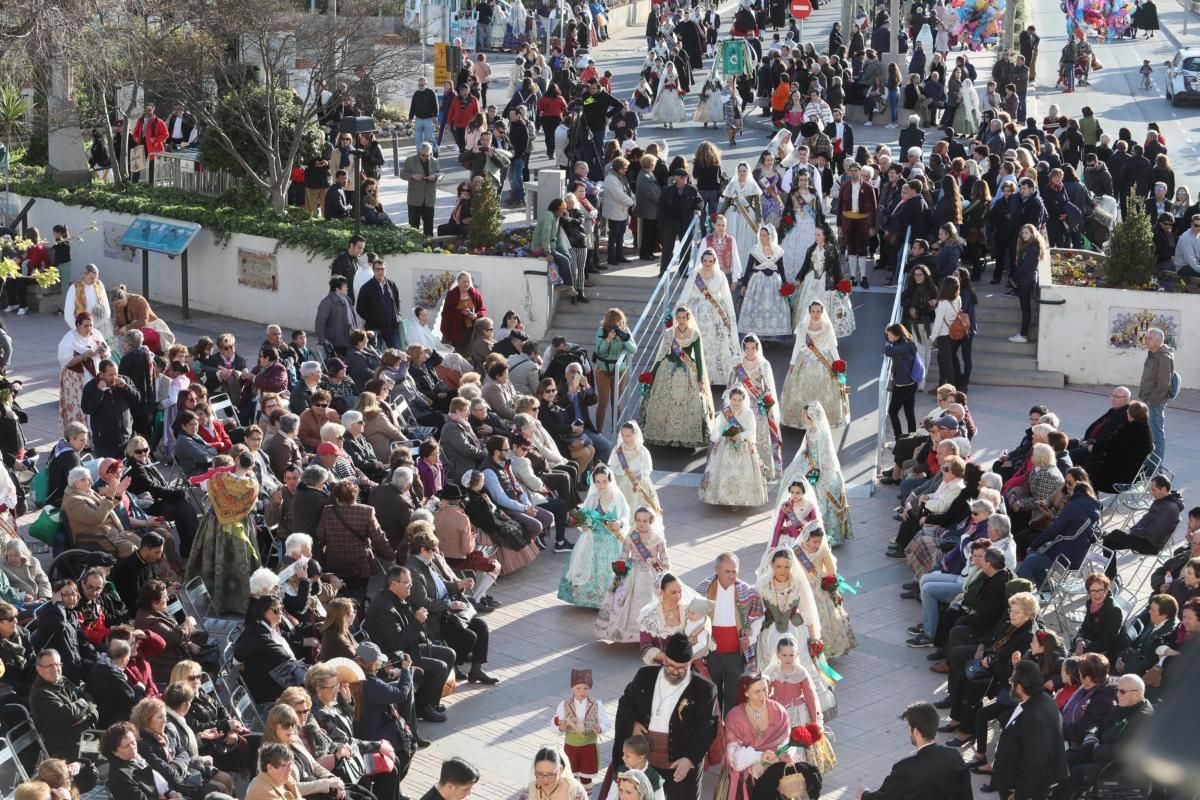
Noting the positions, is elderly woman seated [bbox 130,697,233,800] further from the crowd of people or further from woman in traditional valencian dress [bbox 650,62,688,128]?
woman in traditional valencian dress [bbox 650,62,688,128]

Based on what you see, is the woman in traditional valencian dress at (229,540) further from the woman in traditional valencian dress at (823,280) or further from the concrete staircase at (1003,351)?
the concrete staircase at (1003,351)

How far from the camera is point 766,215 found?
21.5 meters

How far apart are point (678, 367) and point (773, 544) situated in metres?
5.33

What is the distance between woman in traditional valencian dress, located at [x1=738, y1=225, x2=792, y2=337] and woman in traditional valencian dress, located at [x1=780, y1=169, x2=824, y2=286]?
2.03ft

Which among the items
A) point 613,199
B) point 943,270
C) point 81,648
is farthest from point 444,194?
point 81,648

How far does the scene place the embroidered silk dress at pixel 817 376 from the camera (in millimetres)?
17672

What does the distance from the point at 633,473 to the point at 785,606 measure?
3.06m

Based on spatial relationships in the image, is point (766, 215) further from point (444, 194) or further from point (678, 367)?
point (444, 194)

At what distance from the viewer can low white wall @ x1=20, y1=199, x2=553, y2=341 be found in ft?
70.6

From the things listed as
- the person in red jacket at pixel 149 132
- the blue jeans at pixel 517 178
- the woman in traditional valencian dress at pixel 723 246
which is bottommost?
the woman in traditional valencian dress at pixel 723 246

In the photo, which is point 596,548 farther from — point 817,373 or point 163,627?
point 817,373

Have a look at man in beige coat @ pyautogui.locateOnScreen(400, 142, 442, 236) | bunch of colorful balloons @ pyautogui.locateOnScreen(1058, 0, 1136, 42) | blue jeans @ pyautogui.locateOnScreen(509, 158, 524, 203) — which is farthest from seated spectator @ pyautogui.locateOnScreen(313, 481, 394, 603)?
bunch of colorful balloons @ pyautogui.locateOnScreen(1058, 0, 1136, 42)

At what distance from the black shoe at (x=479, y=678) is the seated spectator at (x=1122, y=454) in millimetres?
6295

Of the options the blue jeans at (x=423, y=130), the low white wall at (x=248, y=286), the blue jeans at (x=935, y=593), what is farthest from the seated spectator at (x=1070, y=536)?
the blue jeans at (x=423, y=130)
